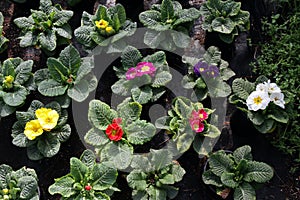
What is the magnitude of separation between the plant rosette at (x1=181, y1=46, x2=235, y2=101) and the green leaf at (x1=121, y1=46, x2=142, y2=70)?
0.38 m

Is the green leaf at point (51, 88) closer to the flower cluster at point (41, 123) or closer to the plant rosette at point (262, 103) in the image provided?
the flower cluster at point (41, 123)

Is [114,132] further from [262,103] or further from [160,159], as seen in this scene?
[262,103]

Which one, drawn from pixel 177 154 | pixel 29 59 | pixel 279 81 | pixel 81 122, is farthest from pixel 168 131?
pixel 29 59

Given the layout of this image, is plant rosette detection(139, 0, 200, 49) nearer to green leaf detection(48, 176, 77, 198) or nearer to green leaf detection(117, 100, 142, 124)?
green leaf detection(117, 100, 142, 124)

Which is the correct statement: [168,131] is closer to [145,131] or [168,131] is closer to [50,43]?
[145,131]

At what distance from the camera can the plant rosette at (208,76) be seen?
347 cm

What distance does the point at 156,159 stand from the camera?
3244mm

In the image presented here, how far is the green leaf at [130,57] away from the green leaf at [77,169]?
0.84 m

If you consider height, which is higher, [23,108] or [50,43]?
[50,43]

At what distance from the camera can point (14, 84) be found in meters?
3.54

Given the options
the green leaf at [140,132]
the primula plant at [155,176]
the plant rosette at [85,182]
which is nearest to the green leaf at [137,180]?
the primula plant at [155,176]

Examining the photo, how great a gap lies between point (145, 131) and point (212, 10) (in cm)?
117

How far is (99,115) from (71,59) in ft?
1.72

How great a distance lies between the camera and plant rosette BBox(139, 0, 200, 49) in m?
3.68
